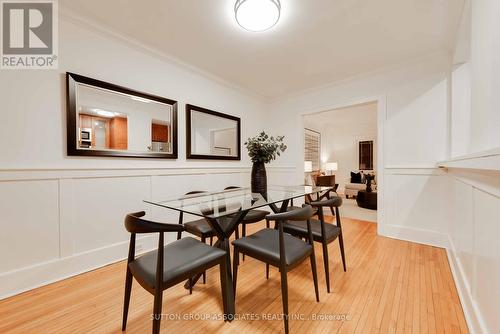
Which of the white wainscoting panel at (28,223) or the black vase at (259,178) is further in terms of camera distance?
the black vase at (259,178)

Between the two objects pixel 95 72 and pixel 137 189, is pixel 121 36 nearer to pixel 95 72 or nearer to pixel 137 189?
pixel 95 72

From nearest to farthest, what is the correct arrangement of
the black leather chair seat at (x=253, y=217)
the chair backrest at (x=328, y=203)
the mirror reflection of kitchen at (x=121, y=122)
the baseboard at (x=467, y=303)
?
1. the baseboard at (x=467, y=303)
2. the chair backrest at (x=328, y=203)
3. the mirror reflection of kitchen at (x=121, y=122)
4. the black leather chair seat at (x=253, y=217)

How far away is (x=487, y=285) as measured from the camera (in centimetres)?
102

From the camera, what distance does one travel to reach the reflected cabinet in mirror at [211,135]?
288 cm

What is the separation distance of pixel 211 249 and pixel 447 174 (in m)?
2.98

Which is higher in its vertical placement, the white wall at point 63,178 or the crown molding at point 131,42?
the crown molding at point 131,42

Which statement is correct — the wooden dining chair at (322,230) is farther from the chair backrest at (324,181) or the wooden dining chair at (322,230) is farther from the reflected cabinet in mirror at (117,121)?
the chair backrest at (324,181)

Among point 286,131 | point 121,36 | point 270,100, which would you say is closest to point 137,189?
point 121,36

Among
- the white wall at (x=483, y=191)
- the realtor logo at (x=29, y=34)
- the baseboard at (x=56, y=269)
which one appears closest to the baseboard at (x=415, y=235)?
the white wall at (x=483, y=191)

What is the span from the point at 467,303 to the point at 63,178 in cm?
338

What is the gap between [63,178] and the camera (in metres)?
1.85

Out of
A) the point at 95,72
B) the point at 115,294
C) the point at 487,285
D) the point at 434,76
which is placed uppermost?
the point at 434,76

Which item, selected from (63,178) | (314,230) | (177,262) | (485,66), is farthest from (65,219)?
(485,66)

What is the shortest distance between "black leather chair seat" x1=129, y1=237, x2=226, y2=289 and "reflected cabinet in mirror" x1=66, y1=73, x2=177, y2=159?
4.62ft
